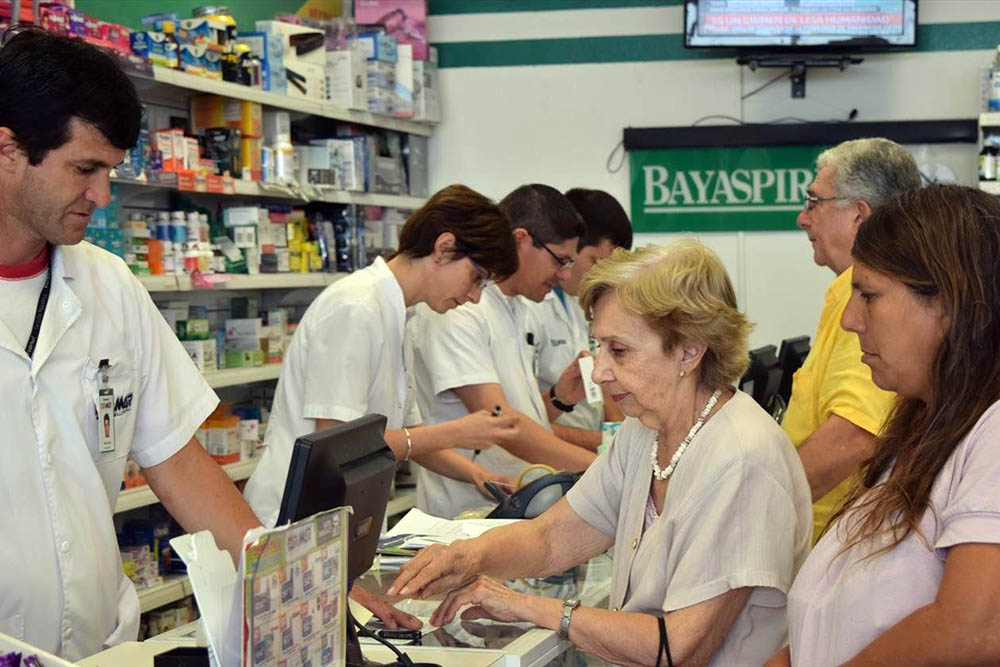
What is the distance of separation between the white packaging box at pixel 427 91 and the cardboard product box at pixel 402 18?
13 cm

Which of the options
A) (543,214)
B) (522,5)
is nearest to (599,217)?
(543,214)

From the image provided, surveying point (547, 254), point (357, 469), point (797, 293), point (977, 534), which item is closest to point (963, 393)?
point (977, 534)

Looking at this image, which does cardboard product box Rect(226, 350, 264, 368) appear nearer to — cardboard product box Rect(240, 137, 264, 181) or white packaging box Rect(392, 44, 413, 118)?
cardboard product box Rect(240, 137, 264, 181)

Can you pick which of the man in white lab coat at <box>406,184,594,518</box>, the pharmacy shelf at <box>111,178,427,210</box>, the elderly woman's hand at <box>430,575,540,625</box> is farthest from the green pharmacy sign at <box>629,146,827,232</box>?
the elderly woman's hand at <box>430,575,540,625</box>

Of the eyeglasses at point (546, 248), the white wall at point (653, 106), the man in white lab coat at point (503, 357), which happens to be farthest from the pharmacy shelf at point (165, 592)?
the white wall at point (653, 106)

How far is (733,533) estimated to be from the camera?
8.04 feet

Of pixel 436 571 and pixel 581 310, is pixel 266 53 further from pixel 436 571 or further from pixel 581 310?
pixel 436 571

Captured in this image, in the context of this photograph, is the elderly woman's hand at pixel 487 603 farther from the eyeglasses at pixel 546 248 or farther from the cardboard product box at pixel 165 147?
the cardboard product box at pixel 165 147

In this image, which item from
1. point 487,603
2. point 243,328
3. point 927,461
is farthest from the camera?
point 243,328

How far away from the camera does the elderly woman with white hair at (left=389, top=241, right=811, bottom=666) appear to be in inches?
96.2

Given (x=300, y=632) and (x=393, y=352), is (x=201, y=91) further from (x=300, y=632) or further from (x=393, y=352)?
(x=300, y=632)

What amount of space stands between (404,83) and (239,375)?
215 cm

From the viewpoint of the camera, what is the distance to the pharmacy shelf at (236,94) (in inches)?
193

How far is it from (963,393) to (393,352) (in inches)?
81.6
